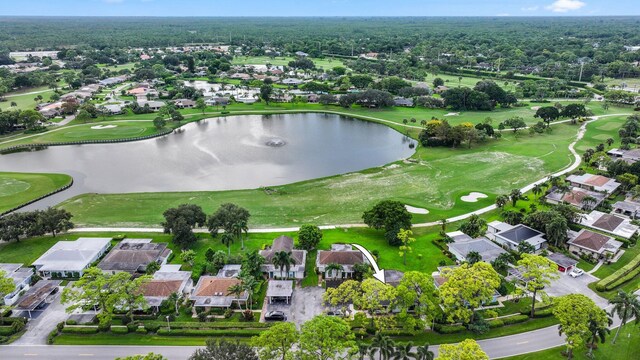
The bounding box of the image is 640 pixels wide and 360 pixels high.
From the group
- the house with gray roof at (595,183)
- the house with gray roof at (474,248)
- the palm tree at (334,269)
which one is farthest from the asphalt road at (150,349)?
the house with gray roof at (595,183)

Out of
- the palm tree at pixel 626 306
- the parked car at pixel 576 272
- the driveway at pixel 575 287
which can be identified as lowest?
the driveway at pixel 575 287

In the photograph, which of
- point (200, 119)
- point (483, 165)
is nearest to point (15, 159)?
point (200, 119)

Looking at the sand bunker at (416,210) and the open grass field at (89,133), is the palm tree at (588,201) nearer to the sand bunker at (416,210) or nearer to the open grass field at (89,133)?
the sand bunker at (416,210)

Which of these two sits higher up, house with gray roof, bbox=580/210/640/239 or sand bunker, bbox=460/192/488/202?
house with gray roof, bbox=580/210/640/239

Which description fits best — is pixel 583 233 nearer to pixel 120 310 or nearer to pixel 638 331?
pixel 638 331

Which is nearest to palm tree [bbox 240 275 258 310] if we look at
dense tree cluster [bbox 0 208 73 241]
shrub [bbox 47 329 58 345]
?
shrub [bbox 47 329 58 345]

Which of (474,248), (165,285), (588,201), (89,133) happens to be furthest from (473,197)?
(89,133)

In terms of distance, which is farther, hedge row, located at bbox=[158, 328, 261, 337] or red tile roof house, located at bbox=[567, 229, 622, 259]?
red tile roof house, located at bbox=[567, 229, 622, 259]

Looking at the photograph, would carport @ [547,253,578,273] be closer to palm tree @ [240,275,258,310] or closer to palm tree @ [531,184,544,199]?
palm tree @ [531,184,544,199]
